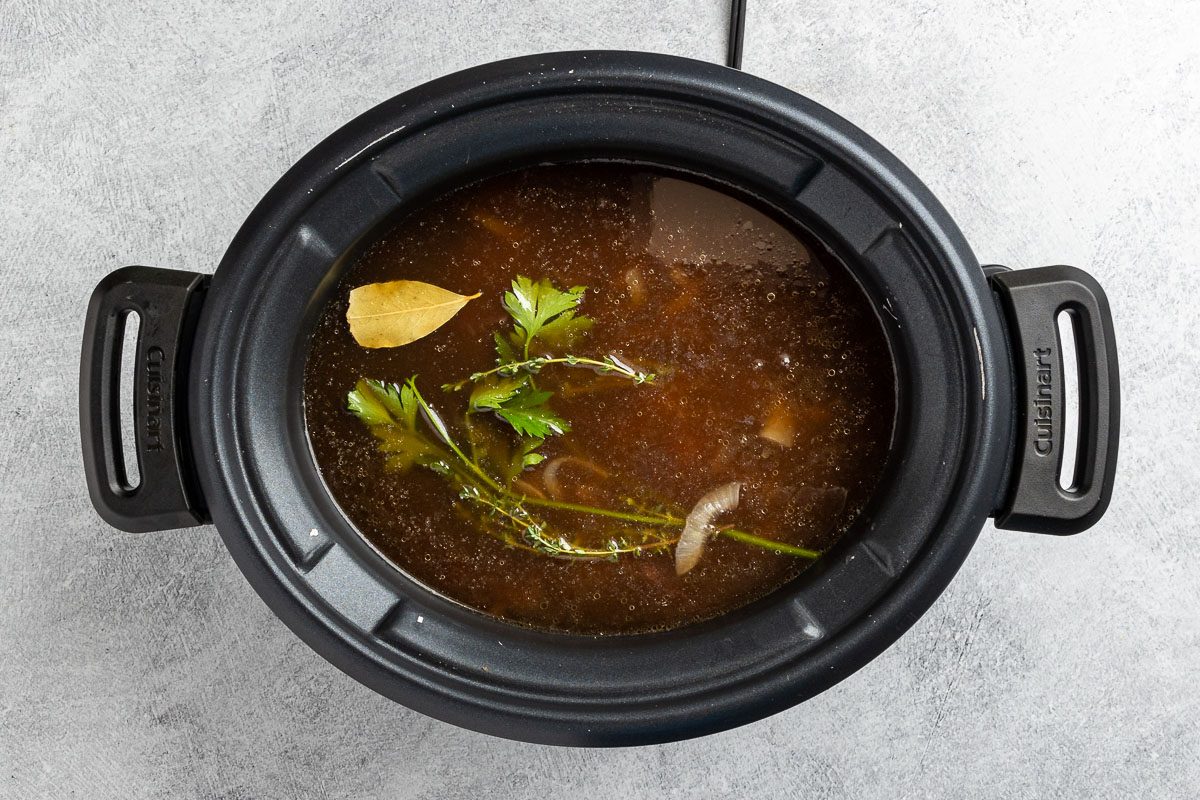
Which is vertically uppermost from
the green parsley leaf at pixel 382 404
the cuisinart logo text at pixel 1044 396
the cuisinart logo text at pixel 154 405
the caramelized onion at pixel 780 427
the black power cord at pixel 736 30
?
the black power cord at pixel 736 30

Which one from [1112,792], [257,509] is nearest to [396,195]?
[257,509]

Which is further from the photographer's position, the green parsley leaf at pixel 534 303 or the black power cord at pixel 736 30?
the black power cord at pixel 736 30

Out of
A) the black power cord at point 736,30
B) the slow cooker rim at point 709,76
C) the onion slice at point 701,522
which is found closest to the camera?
the slow cooker rim at point 709,76

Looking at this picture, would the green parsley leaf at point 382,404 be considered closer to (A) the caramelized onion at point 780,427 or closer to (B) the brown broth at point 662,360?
(B) the brown broth at point 662,360

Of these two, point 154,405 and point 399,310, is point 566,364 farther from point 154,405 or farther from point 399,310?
point 154,405

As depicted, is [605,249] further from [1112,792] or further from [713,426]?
[1112,792]

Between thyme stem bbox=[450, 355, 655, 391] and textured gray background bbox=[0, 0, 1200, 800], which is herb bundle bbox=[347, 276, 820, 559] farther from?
textured gray background bbox=[0, 0, 1200, 800]

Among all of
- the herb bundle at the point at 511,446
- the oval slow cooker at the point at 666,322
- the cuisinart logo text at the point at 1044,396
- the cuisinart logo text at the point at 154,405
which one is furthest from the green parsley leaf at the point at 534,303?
the cuisinart logo text at the point at 1044,396
